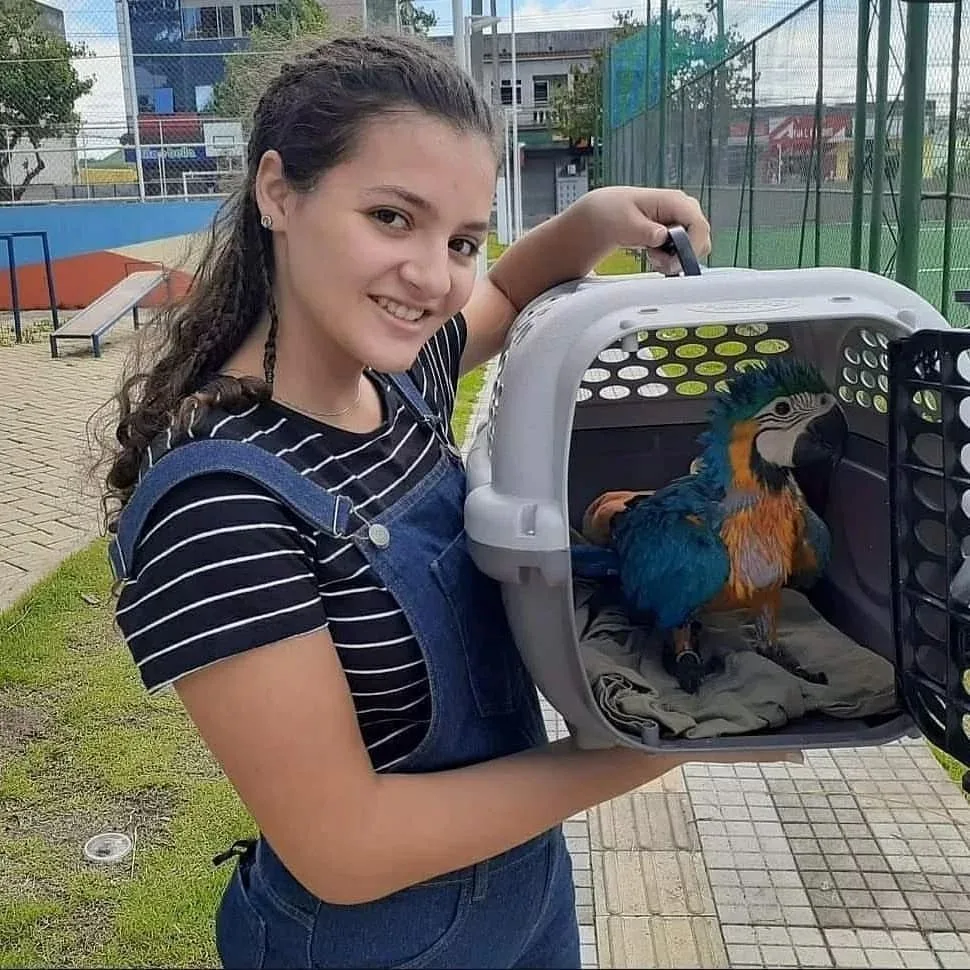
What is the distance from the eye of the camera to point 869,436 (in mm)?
1701

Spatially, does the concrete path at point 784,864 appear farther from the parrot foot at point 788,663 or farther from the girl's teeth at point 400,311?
the girl's teeth at point 400,311

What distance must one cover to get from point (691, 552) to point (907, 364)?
0.45m

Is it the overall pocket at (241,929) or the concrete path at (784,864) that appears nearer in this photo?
the overall pocket at (241,929)

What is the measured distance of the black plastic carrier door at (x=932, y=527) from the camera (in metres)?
1.11

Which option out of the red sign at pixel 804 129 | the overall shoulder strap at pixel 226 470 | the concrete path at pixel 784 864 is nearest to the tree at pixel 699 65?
the red sign at pixel 804 129

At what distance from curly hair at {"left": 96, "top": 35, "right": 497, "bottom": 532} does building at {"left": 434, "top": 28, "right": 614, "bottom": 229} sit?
40.8 metres

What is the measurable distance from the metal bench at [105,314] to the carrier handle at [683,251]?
10.1 metres

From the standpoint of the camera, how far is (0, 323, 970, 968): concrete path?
243cm

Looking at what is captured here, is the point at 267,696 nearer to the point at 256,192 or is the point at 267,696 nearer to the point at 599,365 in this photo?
the point at 256,192

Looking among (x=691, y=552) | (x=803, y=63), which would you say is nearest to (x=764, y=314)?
(x=691, y=552)

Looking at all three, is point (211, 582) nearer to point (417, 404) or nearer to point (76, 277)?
point (417, 404)

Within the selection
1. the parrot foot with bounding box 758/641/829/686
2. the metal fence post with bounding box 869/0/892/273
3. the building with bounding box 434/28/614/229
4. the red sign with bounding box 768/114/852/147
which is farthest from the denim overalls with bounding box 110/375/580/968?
the building with bounding box 434/28/614/229

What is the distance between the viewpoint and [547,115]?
143ft

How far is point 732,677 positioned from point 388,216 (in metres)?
0.75
